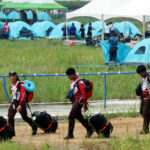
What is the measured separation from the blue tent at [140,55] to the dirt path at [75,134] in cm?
985

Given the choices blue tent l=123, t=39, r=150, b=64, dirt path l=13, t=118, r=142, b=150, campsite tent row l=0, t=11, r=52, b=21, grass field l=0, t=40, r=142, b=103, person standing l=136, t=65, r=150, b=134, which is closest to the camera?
dirt path l=13, t=118, r=142, b=150

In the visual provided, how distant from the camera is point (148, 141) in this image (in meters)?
9.51

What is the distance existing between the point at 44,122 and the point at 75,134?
70cm

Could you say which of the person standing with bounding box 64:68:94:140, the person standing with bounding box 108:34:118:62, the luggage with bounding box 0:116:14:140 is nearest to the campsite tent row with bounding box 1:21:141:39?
the person standing with bounding box 108:34:118:62

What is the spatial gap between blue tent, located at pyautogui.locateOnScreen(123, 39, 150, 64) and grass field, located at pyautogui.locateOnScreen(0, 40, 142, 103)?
1.28m

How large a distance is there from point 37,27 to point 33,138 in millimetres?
34752

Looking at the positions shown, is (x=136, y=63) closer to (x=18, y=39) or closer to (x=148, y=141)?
(x=148, y=141)

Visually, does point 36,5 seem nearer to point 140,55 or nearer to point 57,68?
point 140,55

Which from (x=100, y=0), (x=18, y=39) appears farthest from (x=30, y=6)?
(x=100, y=0)

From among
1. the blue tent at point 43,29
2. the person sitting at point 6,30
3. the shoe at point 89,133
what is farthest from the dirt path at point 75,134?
the blue tent at point 43,29

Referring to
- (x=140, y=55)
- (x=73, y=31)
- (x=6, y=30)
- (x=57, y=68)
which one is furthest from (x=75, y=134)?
(x=6, y=30)

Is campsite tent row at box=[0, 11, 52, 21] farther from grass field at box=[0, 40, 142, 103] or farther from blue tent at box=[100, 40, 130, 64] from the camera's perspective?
blue tent at box=[100, 40, 130, 64]

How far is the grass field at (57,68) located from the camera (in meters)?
15.8

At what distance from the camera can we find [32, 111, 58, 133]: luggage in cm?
1125
